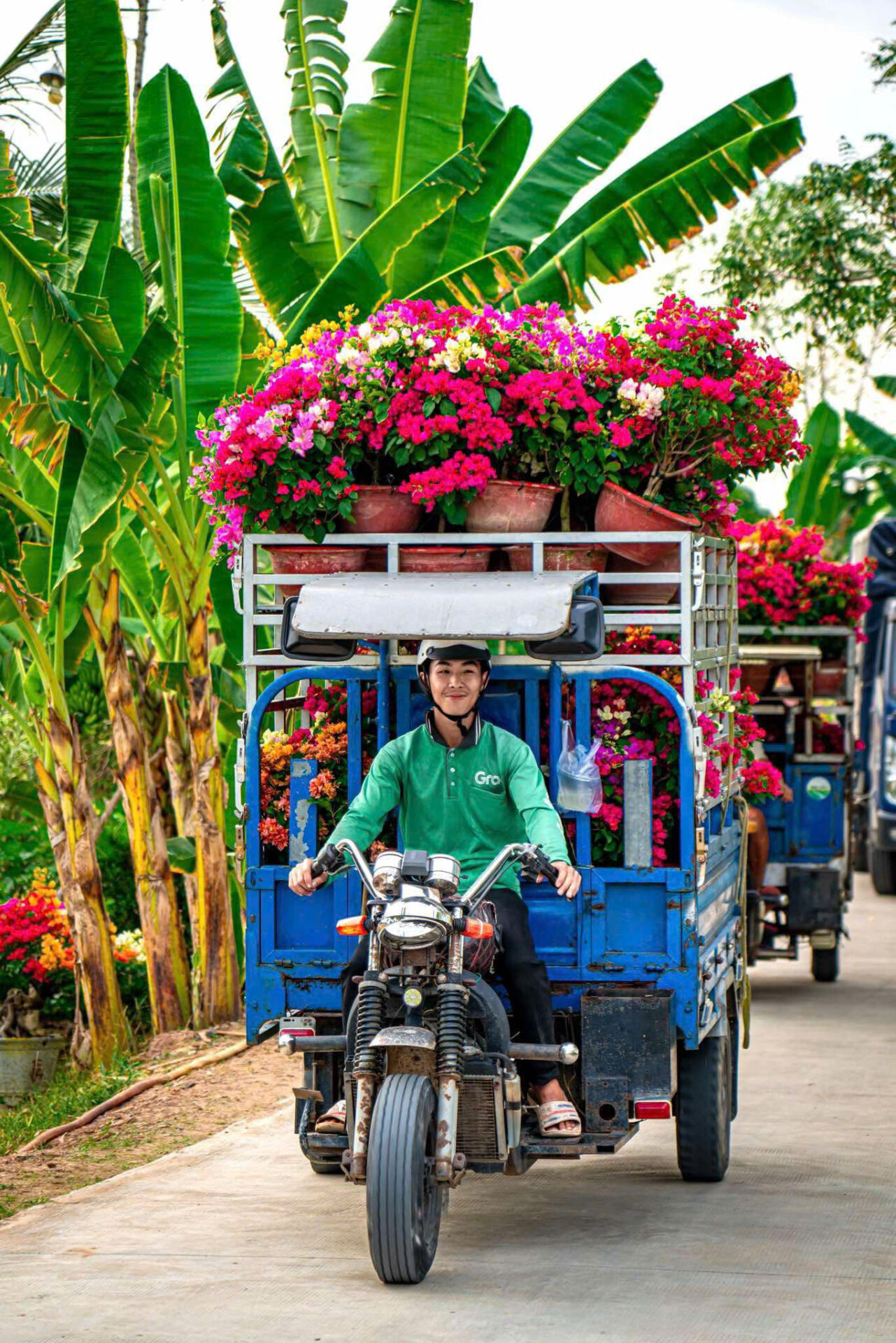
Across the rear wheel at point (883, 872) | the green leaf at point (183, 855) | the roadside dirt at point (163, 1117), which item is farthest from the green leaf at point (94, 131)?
the rear wheel at point (883, 872)

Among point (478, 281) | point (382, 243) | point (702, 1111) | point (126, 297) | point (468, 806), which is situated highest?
point (382, 243)

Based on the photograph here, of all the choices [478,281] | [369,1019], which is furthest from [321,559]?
[478,281]

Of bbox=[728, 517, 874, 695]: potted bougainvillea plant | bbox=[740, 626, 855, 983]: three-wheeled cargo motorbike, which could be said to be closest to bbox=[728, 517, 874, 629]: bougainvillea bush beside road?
bbox=[728, 517, 874, 695]: potted bougainvillea plant

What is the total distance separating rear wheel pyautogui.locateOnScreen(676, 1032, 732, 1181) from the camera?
689 cm

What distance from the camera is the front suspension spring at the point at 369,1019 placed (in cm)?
551

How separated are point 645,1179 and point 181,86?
252 inches

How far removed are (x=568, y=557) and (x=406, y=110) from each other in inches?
222

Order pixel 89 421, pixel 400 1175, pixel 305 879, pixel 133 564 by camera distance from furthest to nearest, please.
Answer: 1. pixel 133 564
2. pixel 89 421
3. pixel 305 879
4. pixel 400 1175

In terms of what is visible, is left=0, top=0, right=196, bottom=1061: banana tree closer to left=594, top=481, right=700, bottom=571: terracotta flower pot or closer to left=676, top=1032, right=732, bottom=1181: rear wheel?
left=594, top=481, right=700, bottom=571: terracotta flower pot

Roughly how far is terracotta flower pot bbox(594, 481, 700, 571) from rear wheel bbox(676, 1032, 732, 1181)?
1.95 m

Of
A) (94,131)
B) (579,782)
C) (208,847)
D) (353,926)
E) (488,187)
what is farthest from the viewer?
(488,187)

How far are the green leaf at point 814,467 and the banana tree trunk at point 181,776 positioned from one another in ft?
35.6

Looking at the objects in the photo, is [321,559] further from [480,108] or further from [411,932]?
[480,108]

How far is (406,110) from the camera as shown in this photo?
11.2m
